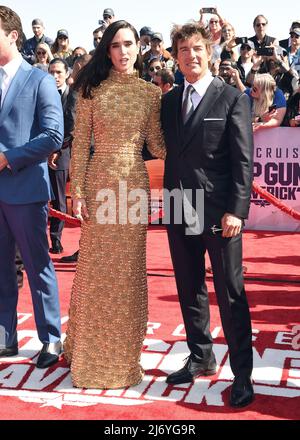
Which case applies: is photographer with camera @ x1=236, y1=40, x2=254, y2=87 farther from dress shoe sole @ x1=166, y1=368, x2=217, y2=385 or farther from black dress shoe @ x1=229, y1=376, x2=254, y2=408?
black dress shoe @ x1=229, y1=376, x2=254, y2=408

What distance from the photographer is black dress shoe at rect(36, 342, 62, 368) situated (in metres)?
3.70

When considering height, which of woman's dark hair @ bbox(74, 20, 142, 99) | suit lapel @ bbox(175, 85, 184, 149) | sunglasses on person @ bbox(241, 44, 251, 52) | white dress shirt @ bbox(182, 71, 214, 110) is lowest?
suit lapel @ bbox(175, 85, 184, 149)

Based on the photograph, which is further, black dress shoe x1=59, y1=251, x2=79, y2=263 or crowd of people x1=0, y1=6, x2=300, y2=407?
black dress shoe x1=59, y1=251, x2=79, y2=263

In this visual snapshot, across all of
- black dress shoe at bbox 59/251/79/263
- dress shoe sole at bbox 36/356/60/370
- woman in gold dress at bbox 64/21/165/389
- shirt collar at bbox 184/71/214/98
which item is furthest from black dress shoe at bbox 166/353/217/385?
black dress shoe at bbox 59/251/79/263

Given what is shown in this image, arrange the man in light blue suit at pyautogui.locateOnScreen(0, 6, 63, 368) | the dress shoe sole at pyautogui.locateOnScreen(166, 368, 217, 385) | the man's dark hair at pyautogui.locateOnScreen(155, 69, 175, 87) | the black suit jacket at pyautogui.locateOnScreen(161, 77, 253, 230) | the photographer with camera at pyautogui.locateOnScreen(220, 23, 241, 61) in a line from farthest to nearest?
the photographer with camera at pyautogui.locateOnScreen(220, 23, 241, 61) < the man's dark hair at pyautogui.locateOnScreen(155, 69, 175, 87) < the man in light blue suit at pyautogui.locateOnScreen(0, 6, 63, 368) < the dress shoe sole at pyautogui.locateOnScreen(166, 368, 217, 385) < the black suit jacket at pyautogui.locateOnScreen(161, 77, 253, 230)

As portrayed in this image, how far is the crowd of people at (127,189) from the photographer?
3.13 meters

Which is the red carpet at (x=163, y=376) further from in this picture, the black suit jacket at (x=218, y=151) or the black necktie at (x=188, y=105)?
the black necktie at (x=188, y=105)

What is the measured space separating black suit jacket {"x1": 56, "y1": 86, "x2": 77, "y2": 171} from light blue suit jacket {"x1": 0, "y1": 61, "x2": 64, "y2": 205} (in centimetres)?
268

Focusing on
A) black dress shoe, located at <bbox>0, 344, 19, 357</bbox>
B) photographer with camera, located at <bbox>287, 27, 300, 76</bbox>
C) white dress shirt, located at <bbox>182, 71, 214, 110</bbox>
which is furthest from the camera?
photographer with camera, located at <bbox>287, 27, 300, 76</bbox>

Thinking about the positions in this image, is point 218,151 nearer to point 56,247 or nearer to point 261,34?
point 56,247

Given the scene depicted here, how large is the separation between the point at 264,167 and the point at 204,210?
4.87 meters

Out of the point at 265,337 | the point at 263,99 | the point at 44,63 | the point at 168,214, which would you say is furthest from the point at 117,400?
the point at 44,63

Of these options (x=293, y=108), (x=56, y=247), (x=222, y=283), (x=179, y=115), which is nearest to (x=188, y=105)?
(x=179, y=115)


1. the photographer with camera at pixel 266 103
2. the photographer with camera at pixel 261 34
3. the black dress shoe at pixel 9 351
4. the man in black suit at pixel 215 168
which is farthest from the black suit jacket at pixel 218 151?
the photographer with camera at pixel 261 34
